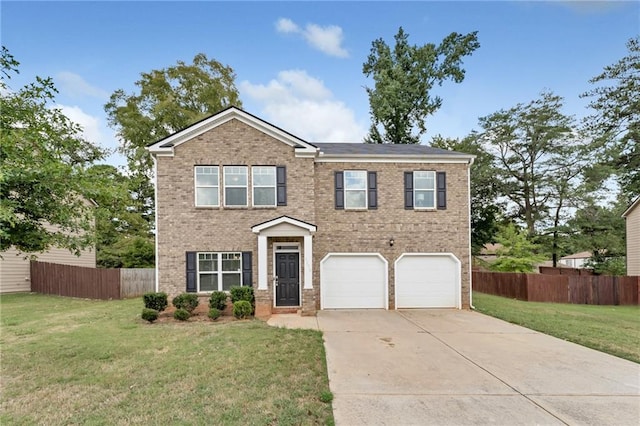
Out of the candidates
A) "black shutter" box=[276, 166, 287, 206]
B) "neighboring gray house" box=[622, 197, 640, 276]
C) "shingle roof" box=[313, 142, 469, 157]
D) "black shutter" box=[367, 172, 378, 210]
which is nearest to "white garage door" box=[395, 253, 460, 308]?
"black shutter" box=[367, 172, 378, 210]

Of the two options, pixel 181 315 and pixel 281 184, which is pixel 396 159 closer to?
pixel 281 184

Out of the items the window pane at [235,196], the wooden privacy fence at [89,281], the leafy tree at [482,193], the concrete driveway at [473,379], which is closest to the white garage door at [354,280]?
the concrete driveway at [473,379]

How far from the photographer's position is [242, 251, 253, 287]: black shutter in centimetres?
1172

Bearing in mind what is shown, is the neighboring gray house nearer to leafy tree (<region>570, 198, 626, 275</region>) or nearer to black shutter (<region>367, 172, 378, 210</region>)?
leafy tree (<region>570, 198, 626, 275</region>)

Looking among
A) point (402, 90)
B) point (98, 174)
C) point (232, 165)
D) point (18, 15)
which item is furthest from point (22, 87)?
point (402, 90)

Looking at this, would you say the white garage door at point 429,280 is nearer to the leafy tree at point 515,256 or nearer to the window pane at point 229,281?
the window pane at point 229,281

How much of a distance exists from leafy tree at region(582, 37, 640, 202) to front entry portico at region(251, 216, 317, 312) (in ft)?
77.5

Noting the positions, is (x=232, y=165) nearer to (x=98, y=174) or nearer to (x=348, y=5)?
(x=98, y=174)

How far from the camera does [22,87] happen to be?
17.5 ft

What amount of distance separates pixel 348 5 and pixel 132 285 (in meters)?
16.1

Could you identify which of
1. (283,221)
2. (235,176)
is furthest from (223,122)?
(283,221)

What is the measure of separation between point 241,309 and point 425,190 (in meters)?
8.09

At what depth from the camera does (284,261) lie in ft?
39.5

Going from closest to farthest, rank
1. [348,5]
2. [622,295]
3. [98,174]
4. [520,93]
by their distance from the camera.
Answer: [98,174]
[348,5]
[622,295]
[520,93]
